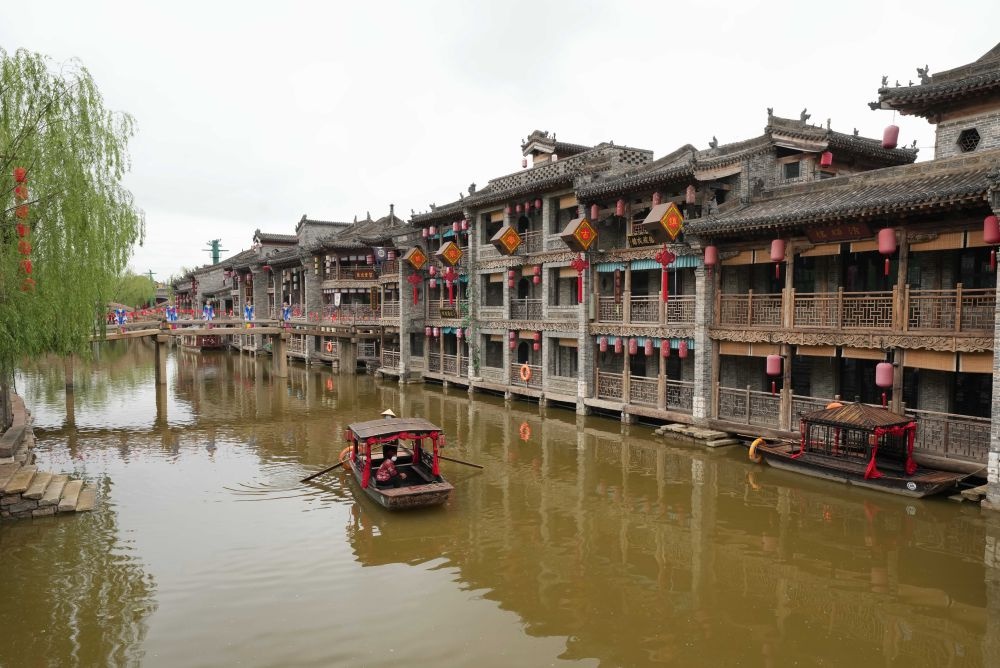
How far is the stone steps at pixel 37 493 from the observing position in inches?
522

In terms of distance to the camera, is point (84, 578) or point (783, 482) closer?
Answer: point (84, 578)

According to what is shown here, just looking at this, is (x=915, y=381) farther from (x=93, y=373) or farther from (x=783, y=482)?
(x=93, y=373)

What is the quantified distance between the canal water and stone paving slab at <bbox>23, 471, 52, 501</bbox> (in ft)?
1.70

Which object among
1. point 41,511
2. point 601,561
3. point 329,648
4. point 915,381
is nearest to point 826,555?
point 601,561

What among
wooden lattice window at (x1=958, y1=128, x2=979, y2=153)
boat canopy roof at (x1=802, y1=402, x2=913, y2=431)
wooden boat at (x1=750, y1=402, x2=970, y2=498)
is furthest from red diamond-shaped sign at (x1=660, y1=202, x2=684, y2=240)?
wooden lattice window at (x1=958, y1=128, x2=979, y2=153)

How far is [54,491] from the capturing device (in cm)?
1410

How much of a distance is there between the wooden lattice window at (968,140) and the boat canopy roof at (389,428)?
48.5 ft

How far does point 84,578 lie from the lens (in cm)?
1070

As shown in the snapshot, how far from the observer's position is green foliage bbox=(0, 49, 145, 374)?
12867mm

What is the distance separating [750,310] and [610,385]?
6588 millimetres

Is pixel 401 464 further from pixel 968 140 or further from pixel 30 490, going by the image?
pixel 968 140

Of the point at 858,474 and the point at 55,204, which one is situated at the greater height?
the point at 55,204

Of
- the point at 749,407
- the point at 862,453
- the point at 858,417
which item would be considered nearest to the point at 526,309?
the point at 749,407

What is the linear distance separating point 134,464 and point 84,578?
8185 mm
